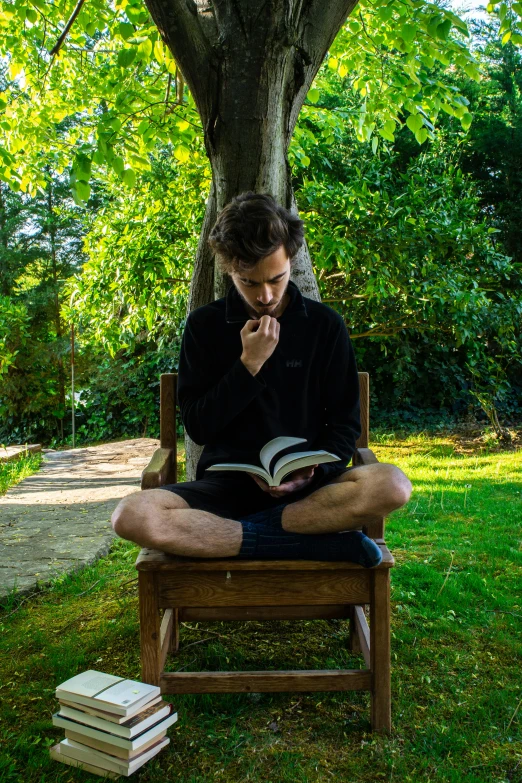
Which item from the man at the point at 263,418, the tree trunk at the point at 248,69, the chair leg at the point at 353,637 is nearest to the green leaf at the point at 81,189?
the tree trunk at the point at 248,69

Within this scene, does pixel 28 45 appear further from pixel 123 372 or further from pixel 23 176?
pixel 123 372

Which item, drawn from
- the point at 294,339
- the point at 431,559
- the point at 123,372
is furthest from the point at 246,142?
the point at 123,372

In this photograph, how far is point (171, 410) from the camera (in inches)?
106

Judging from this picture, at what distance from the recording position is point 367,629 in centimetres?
247

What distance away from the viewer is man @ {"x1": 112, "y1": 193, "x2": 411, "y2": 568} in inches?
79.1

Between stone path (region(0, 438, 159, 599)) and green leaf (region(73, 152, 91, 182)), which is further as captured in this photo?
stone path (region(0, 438, 159, 599))

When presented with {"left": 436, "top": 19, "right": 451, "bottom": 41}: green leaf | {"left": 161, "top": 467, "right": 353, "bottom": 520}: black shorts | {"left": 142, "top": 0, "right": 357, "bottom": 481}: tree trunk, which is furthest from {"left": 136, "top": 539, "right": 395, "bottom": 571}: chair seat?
{"left": 436, "top": 19, "right": 451, "bottom": 41}: green leaf

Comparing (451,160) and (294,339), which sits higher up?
(451,160)

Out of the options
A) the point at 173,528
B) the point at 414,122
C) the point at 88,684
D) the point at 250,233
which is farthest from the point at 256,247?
the point at 414,122

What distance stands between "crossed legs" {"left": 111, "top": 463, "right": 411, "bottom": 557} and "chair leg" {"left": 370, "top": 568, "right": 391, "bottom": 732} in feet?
0.65

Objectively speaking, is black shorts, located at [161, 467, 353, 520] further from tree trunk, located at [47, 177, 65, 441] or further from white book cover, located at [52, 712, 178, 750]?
tree trunk, located at [47, 177, 65, 441]

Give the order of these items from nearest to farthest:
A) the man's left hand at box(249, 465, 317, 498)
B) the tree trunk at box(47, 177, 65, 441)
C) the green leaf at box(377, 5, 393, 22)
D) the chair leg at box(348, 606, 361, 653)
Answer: the man's left hand at box(249, 465, 317, 498), the chair leg at box(348, 606, 361, 653), the green leaf at box(377, 5, 393, 22), the tree trunk at box(47, 177, 65, 441)

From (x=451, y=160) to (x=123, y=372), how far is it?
4969 mm

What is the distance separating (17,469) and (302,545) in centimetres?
524
